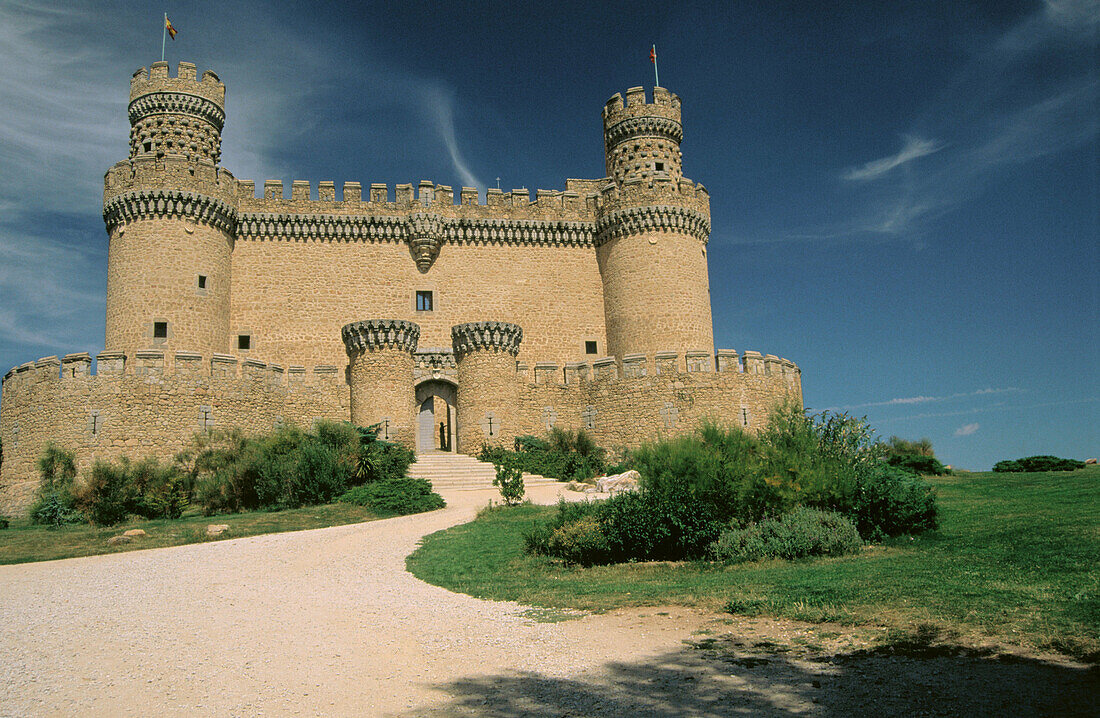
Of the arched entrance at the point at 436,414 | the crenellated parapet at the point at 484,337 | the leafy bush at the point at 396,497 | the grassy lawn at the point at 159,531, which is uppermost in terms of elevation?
the crenellated parapet at the point at 484,337

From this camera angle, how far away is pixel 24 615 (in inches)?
309

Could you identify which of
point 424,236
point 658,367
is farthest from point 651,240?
point 424,236

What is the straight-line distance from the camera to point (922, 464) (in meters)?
25.0

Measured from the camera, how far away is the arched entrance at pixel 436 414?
2900 cm

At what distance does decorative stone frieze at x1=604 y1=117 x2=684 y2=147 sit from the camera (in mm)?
32344

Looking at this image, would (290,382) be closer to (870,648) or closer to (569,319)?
(569,319)

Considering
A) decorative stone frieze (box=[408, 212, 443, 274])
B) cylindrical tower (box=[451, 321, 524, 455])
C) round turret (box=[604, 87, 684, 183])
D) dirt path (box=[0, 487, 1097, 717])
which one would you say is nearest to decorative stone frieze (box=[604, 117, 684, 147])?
round turret (box=[604, 87, 684, 183])

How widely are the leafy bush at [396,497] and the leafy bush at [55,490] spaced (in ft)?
20.9

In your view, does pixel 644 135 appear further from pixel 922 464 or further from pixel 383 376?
pixel 922 464

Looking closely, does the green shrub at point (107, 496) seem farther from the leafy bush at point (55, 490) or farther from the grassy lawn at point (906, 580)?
the grassy lawn at point (906, 580)

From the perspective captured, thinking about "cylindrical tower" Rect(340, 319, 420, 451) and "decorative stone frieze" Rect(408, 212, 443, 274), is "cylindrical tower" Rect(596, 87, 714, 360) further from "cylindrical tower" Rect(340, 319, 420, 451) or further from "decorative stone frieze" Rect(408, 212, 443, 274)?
"cylindrical tower" Rect(340, 319, 420, 451)

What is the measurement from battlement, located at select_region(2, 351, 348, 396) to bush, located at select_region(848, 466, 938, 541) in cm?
1881

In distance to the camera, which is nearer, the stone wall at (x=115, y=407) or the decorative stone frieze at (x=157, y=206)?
the stone wall at (x=115, y=407)

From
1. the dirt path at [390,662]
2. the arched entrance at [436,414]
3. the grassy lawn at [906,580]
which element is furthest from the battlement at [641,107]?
the dirt path at [390,662]
